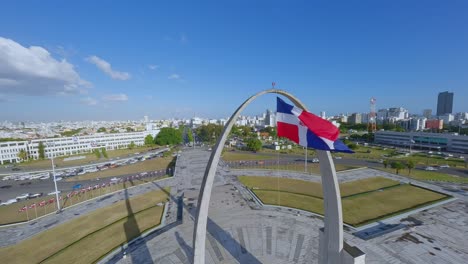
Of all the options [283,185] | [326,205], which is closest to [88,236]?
[326,205]

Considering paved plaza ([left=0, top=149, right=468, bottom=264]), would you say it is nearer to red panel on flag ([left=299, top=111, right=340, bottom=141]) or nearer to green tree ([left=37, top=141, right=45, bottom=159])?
red panel on flag ([left=299, top=111, right=340, bottom=141])

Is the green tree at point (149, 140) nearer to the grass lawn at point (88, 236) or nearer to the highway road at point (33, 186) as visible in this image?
the highway road at point (33, 186)

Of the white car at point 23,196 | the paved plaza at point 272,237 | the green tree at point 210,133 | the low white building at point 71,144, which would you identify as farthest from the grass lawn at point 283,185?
the green tree at point 210,133

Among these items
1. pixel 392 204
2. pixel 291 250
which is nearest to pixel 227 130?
pixel 291 250

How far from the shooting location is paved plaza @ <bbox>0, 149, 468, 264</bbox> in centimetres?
1600

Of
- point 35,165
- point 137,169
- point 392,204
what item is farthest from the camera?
point 35,165

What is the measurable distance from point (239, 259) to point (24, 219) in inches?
1114

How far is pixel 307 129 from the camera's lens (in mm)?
10203

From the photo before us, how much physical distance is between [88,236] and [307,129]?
23.1 metres

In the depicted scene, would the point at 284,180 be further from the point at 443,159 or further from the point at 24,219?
the point at 443,159

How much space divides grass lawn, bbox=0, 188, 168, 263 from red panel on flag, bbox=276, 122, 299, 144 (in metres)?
18.2

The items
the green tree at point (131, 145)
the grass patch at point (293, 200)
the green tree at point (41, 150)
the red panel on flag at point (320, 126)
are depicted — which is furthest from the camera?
the green tree at point (131, 145)

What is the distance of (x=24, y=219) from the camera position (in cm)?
2512

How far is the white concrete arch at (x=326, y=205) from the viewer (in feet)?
31.7
